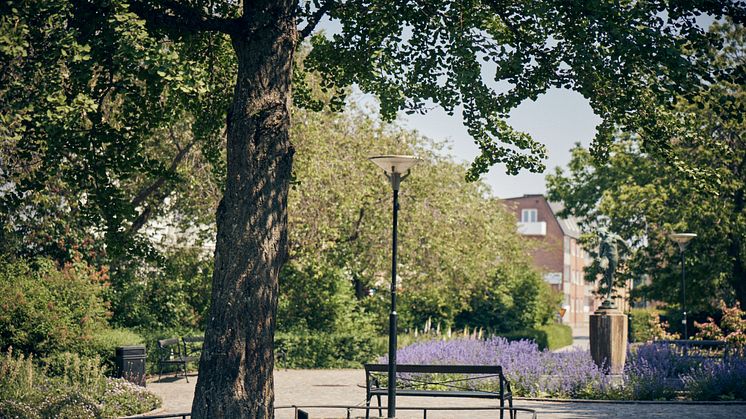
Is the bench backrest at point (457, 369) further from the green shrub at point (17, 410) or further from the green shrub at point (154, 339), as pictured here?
the green shrub at point (154, 339)

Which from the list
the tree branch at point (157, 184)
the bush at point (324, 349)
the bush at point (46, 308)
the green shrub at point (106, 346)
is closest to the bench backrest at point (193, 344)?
the green shrub at point (106, 346)

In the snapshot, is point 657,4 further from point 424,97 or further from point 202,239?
point 202,239

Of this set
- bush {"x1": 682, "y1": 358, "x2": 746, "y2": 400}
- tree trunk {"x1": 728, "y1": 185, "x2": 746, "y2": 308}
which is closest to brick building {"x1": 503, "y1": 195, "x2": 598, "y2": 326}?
tree trunk {"x1": 728, "y1": 185, "x2": 746, "y2": 308}

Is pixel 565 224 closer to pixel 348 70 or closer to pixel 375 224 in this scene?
pixel 375 224

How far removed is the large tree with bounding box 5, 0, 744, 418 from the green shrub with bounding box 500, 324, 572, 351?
23142 mm

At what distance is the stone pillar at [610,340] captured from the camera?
20172mm

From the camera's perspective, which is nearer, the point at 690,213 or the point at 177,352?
the point at 177,352

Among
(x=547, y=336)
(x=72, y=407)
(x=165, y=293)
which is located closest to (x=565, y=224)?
(x=547, y=336)

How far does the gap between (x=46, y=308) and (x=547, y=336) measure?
2655 centimetres

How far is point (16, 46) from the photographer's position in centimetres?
881

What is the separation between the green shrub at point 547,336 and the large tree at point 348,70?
2314cm

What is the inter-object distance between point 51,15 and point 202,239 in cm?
1638

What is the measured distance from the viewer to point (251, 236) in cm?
922

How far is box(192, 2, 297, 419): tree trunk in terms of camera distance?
9.09 m
